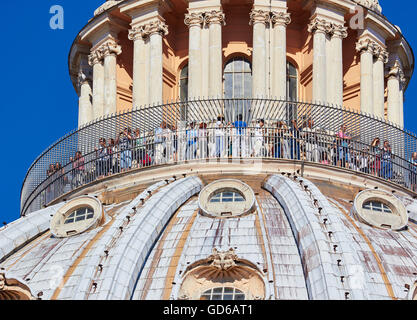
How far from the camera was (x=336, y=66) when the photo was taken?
58.7 m

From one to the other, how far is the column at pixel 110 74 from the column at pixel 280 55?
485 centimetres

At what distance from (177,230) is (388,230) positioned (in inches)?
207

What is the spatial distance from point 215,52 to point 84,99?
576 centimetres

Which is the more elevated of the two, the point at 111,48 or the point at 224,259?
the point at 111,48

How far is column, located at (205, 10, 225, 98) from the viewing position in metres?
57.5

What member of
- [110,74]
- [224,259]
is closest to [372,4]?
[110,74]

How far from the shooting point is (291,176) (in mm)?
54375

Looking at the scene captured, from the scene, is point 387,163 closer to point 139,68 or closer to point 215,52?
point 215,52

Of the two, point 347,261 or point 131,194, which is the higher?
point 131,194

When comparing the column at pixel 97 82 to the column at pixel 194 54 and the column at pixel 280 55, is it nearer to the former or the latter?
the column at pixel 194 54

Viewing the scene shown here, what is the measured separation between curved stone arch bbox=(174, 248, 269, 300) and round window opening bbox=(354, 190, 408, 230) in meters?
4.54
